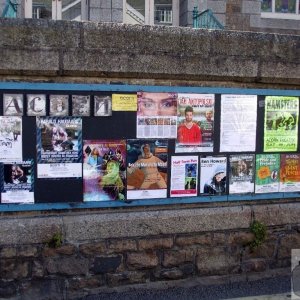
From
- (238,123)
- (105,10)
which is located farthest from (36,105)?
(105,10)

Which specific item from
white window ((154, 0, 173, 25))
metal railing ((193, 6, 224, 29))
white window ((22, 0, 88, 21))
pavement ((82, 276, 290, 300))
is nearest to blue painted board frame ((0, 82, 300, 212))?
pavement ((82, 276, 290, 300))

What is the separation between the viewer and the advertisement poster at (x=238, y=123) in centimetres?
473

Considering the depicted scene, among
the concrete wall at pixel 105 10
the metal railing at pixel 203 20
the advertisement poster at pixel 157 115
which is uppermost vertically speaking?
the concrete wall at pixel 105 10

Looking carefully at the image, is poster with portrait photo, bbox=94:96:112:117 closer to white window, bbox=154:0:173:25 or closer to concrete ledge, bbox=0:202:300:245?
concrete ledge, bbox=0:202:300:245

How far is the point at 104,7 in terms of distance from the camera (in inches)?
388

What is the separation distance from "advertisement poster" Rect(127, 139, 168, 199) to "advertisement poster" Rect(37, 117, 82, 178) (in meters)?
0.50

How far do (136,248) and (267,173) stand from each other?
1.60 m

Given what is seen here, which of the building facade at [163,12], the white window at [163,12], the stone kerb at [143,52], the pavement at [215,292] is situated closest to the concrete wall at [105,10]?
the building facade at [163,12]

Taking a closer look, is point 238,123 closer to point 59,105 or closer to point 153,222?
point 153,222

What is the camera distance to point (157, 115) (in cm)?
452

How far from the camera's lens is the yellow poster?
173 inches

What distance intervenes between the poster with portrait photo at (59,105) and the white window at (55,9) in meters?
6.48

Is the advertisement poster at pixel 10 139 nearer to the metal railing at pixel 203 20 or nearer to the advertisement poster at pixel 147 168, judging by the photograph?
the advertisement poster at pixel 147 168

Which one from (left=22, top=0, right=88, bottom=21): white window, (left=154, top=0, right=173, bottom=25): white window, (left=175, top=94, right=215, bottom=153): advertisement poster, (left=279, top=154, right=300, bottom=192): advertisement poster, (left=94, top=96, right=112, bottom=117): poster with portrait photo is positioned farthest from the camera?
(left=154, top=0, right=173, bottom=25): white window
